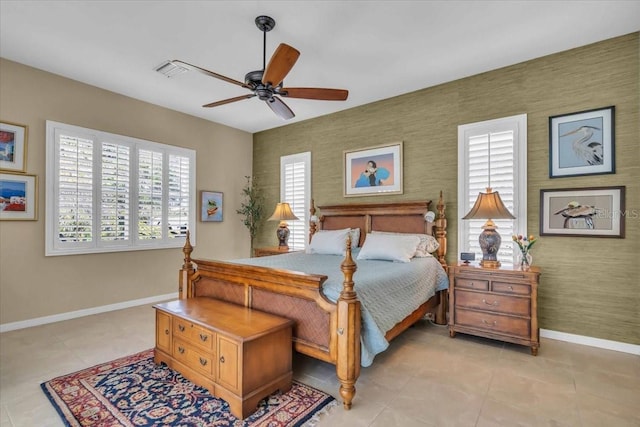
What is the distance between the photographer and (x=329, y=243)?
430 centimetres

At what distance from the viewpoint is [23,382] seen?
7.97 feet

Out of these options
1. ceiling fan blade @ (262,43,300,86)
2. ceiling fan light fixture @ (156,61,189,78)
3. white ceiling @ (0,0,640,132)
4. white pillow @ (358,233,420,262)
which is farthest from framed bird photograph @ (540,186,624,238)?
ceiling fan light fixture @ (156,61,189,78)

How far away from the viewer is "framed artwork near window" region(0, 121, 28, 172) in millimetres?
3537

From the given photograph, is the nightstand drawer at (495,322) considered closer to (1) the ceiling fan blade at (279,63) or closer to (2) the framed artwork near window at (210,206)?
(1) the ceiling fan blade at (279,63)

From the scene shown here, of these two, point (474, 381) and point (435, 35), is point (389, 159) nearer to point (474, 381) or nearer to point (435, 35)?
point (435, 35)

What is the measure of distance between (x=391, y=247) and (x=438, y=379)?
1452 millimetres

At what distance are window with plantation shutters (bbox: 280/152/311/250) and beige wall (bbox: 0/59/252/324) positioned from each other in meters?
1.17

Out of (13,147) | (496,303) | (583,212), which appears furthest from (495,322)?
(13,147)

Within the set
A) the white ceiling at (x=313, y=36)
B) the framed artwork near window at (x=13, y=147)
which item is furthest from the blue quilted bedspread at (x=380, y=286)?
the framed artwork near window at (x=13, y=147)

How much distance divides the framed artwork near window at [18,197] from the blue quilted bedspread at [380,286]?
2.80 meters

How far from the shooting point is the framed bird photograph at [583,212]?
3.04 m

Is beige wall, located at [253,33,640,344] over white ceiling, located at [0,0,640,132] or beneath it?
beneath

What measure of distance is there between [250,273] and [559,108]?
11.5 ft

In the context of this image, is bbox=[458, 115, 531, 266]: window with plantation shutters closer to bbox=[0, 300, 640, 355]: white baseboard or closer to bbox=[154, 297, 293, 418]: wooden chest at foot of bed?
bbox=[0, 300, 640, 355]: white baseboard
